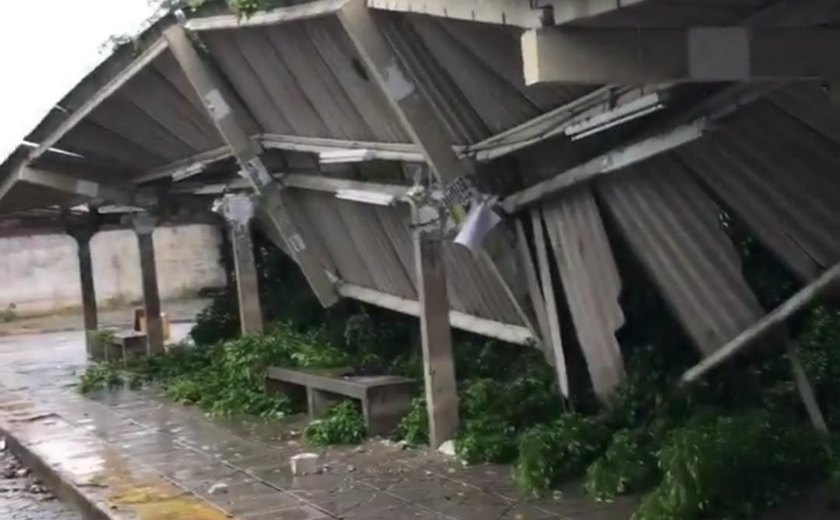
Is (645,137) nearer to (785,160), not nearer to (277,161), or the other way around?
(785,160)

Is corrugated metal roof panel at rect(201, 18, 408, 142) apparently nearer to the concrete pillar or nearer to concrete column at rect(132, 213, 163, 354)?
concrete column at rect(132, 213, 163, 354)

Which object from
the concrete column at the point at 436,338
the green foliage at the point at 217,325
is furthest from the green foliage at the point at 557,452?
the green foliage at the point at 217,325

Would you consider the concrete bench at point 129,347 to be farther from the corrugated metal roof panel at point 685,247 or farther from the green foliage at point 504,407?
the corrugated metal roof panel at point 685,247

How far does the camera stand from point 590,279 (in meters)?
9.07

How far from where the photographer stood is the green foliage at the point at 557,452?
335 inches

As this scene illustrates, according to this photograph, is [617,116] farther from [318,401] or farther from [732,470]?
[318,401]

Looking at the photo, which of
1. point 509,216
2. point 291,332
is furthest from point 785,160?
point 291,332

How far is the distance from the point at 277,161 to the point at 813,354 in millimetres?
6619

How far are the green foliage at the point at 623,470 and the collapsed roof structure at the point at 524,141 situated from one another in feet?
2.47

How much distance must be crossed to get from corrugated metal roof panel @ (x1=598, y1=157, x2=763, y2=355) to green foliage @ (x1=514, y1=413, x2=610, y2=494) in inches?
38.1

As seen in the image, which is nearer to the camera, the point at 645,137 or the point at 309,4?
the point at 645,137

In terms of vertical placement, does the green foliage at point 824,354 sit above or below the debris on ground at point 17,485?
above

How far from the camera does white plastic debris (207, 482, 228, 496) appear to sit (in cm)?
941

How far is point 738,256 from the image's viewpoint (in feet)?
26.8
